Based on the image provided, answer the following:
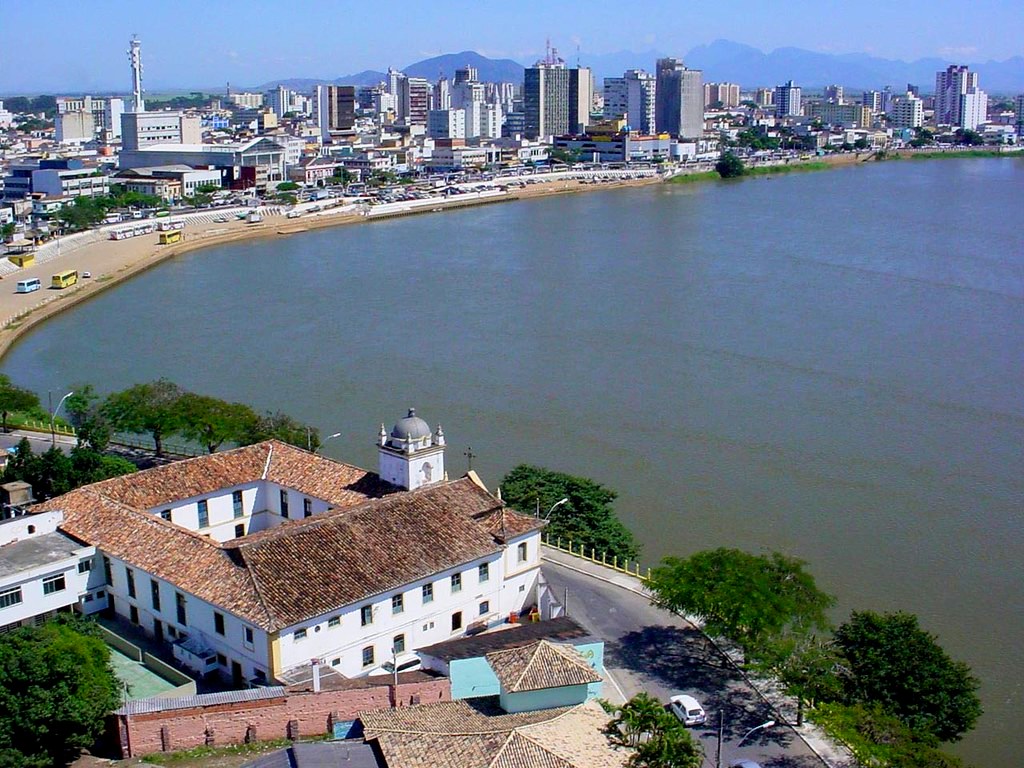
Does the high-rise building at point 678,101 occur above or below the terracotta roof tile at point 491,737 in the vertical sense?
above

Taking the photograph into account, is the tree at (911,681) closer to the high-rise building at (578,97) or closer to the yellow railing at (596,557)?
the yellow railing at (596,557)

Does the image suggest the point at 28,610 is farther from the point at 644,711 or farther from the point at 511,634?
the point at 644,711

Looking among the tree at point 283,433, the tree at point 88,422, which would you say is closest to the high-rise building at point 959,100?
the tree at point 88,422

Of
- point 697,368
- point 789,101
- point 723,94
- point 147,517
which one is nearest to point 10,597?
point 147,517

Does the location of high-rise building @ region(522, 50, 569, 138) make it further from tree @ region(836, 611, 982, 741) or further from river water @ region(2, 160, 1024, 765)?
tree @ region(836, 611, 982, 741)

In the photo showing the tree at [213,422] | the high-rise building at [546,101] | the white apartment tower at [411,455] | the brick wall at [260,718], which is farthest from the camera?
the high-rise building at [546,101]

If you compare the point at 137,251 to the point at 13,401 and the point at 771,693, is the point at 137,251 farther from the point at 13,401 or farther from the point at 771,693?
the point at 771,693

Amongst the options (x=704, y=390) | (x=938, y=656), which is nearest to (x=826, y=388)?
(x=704, y=390)
